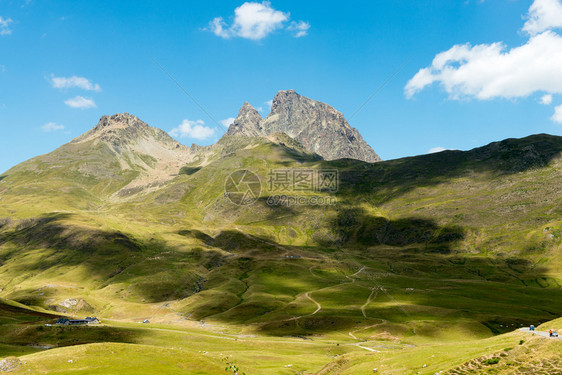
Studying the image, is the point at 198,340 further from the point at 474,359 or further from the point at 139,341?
the point at 474,359

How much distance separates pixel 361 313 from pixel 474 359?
13776 centimetres

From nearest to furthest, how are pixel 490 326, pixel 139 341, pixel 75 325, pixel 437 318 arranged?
1. pixel 139 341
2. pixel 75 325
3. pixel 490 326
4. pixel 437 318

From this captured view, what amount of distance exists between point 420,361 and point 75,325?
108005 millimetres

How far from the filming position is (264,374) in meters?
70.8

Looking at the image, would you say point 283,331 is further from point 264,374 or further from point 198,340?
point 264,374

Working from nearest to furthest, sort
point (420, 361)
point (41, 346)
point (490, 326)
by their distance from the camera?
point (420, 361), point (41, 346), point (490, 326)

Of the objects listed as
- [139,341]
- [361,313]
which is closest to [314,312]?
[361,313]

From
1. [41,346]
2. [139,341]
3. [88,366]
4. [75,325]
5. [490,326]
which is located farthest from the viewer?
[490,326]

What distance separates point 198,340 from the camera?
116812 mm

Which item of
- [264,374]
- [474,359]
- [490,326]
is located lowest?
[490,326]

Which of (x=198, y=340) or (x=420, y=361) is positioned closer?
(x=420, y=361)

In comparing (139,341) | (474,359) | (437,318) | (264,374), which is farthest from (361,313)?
(474,359)

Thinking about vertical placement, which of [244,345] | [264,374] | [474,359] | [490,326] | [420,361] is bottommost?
[490,326]

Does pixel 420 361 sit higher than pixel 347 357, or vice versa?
pixel 420 361
